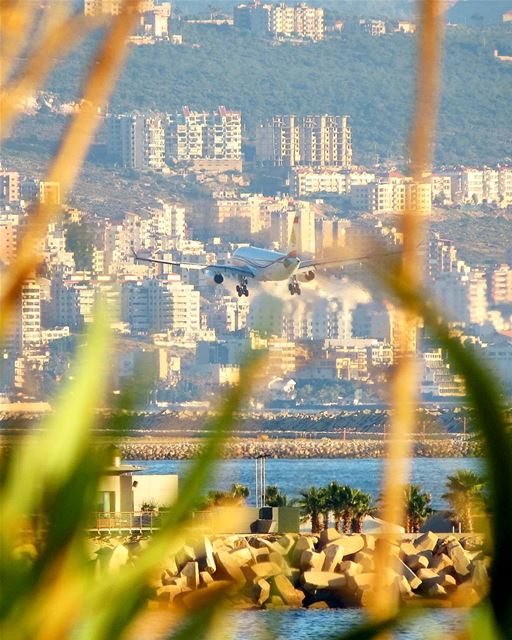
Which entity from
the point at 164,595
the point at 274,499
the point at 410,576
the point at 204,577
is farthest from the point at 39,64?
the point at 274,499

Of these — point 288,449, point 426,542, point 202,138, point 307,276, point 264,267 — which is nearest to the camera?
point 426,542

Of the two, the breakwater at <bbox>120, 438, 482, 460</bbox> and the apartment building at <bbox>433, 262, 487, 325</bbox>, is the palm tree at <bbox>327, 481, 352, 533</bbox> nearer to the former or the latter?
the breakwater at <bbox>120, 438, 482, 460</bbox>

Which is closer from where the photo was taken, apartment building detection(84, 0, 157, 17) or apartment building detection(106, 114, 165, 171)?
apartment building detection(84, 0, 157, 17)

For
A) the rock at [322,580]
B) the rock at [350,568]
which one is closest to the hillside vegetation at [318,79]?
the rock at [322,580]

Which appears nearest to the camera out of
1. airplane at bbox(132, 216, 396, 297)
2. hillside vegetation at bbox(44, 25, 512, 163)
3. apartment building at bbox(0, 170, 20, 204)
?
airplane at bbox(132, 216, 396, 297)

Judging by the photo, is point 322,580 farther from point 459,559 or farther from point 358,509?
point 358,509

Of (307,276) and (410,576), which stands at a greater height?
(307,276)

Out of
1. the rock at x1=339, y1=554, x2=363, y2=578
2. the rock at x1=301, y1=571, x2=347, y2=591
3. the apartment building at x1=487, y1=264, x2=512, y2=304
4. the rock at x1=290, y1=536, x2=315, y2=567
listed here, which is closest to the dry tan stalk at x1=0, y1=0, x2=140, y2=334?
the rock at x1=301, y1=571, x2=347, y2=591
